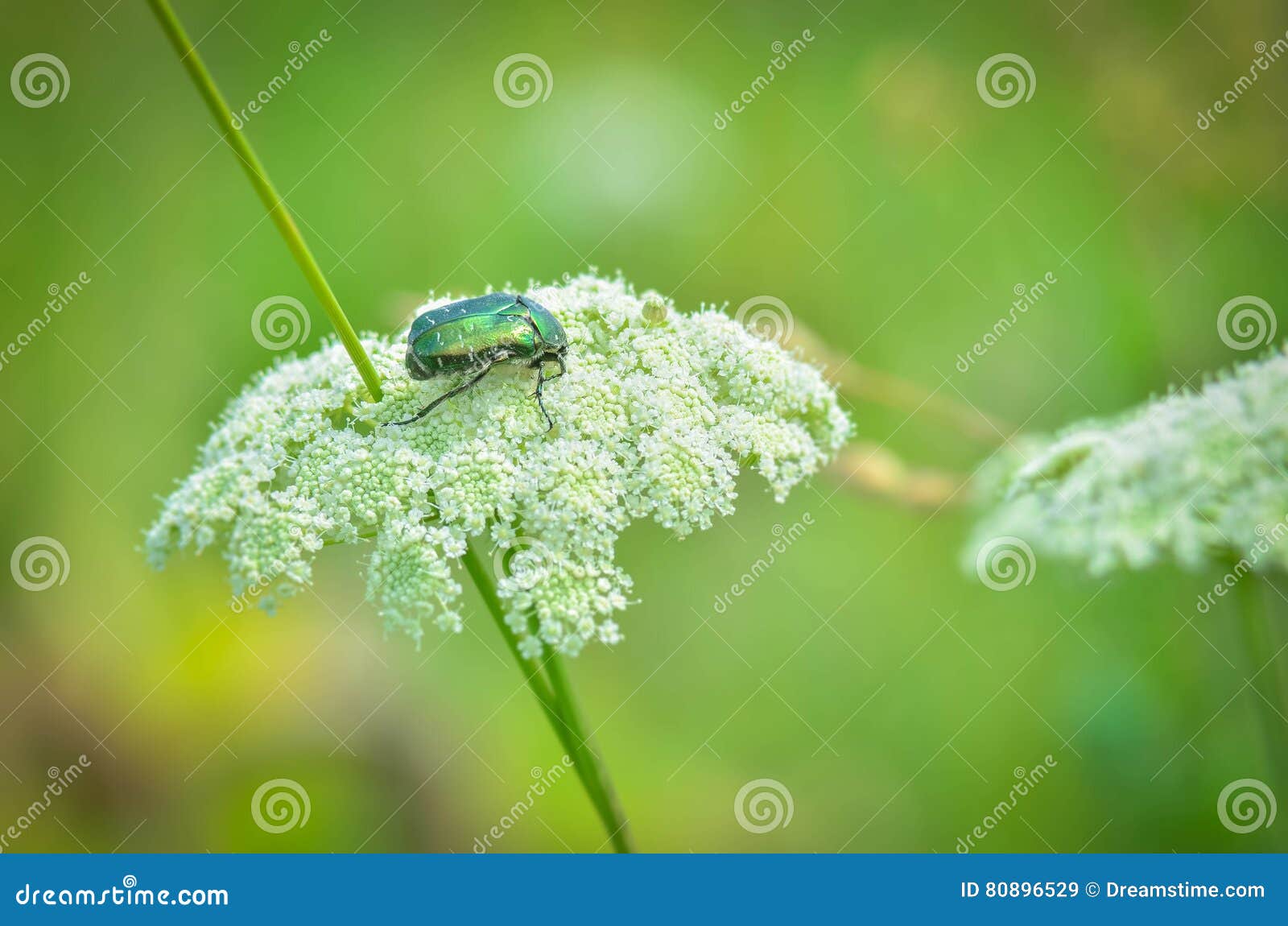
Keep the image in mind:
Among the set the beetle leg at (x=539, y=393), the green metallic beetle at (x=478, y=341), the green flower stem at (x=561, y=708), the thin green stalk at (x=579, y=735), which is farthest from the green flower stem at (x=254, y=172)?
the thin green stalk at (x=579, y=735)

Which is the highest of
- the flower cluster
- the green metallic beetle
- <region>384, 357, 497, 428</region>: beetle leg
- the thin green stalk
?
the flower cluster

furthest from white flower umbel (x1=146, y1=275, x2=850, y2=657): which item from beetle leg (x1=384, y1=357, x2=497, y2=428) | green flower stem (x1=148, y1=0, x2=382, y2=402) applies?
green flower stem (x1=148, y1=0, x2=382, y2=402)

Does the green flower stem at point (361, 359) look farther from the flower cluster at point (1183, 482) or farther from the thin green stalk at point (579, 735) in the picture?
the flower cluster at point (1183, 482)

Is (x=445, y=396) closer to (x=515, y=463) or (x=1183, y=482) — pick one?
(x=515, y=463)

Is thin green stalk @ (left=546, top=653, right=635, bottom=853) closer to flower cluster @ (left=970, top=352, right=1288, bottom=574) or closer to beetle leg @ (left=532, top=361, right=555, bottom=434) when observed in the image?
beetle leg @ (left=532, top=361, right=555, bottom=434)

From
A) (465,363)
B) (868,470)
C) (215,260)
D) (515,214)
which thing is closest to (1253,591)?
(868,470)

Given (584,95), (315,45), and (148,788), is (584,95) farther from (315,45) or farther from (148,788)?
(148,788)

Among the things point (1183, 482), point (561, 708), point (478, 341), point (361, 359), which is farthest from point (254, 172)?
point (1183, 482)
